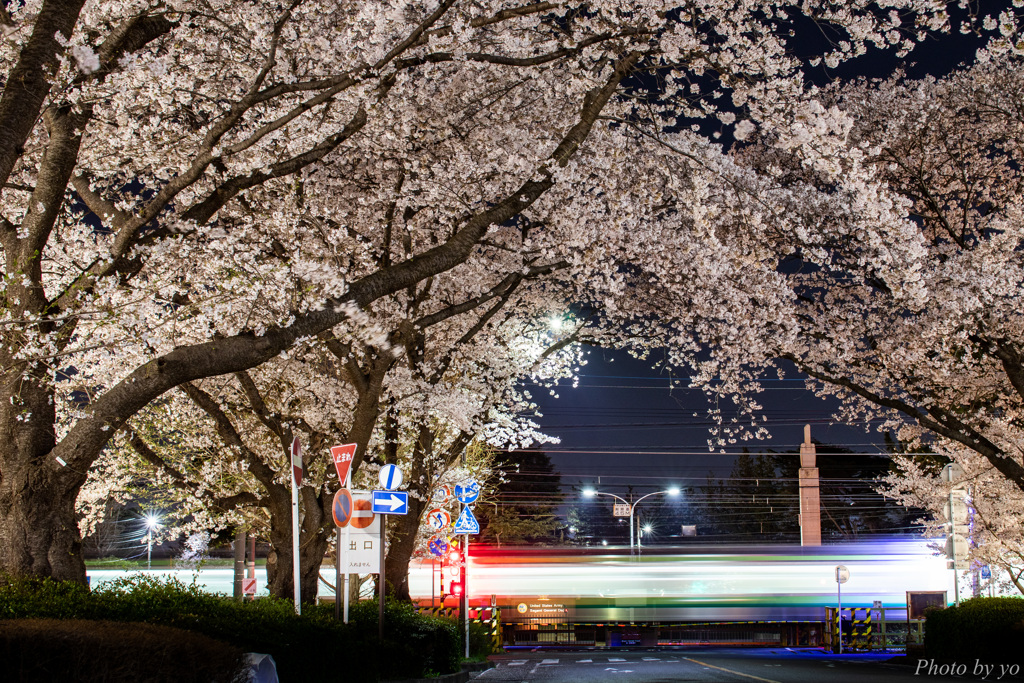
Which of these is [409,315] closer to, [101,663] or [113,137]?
[113,137]

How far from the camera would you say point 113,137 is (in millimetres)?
11750

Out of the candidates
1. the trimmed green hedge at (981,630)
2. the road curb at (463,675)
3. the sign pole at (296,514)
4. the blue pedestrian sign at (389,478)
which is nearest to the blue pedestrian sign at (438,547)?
the road curb at (463,675)

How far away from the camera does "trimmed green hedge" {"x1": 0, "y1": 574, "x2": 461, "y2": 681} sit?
7051mm

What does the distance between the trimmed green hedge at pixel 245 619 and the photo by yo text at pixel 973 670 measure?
35.6 ft

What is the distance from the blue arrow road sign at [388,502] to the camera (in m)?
12.7

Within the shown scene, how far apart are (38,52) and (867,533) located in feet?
241

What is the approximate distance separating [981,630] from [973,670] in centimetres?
79

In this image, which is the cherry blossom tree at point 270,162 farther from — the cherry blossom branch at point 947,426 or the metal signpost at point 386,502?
the cherry blossom branch at point 947,426

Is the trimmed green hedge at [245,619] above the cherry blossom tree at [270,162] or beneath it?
beneath

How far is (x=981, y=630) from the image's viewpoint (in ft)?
54.4

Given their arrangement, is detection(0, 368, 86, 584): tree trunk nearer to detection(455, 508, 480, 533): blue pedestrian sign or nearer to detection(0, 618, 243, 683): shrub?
detection(0, 618, 243, 683): shrub

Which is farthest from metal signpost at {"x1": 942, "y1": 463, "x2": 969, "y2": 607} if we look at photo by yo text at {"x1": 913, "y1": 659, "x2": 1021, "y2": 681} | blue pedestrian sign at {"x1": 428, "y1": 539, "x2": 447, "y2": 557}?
blue pedestrian sign at {"x1": 428, "y1": 539, "x2": 447, "y2": 557}

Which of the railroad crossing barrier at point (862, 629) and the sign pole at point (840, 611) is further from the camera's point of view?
the railroad crossing barrier at point (862, 629)

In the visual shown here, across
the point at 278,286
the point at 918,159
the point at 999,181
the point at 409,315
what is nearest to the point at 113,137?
the point at 278,286
